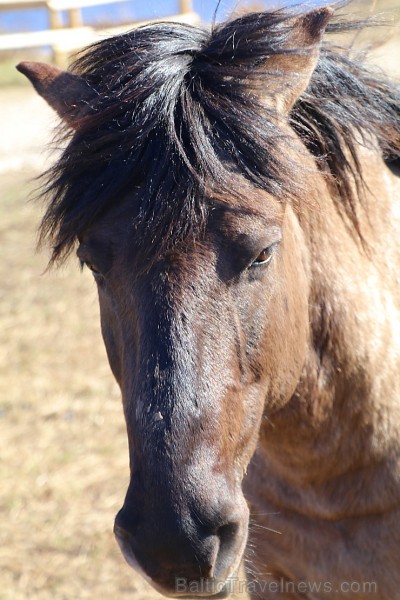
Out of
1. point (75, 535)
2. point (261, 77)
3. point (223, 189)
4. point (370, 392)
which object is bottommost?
point (75, 535)

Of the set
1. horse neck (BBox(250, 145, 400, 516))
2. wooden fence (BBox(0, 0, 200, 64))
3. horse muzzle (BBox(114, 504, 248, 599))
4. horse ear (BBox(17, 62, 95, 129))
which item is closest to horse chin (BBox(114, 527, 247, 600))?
horse muzzle (BBox(114, 504, 248, 599))

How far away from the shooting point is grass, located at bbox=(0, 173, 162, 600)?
3.81 m

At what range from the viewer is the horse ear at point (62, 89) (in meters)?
2.20

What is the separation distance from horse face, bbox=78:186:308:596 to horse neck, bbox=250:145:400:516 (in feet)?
0.66

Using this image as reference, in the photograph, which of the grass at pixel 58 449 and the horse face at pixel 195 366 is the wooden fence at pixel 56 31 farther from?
the horse face at pixel 195 366

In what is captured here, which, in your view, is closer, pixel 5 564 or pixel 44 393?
pixel 5 564

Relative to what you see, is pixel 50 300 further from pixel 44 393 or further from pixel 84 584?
pixel 84 584

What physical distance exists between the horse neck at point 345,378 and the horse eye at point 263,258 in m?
0.33

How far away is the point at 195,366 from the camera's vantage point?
1758mm

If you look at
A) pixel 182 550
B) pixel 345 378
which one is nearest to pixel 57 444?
pixel 345 378

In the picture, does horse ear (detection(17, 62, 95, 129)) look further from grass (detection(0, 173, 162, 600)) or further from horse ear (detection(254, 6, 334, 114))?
grass (detection(0, 173, 162, 600))

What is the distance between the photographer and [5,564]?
3895 mm

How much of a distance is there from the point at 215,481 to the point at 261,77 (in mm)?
1008

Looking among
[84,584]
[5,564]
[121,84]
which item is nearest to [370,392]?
[121,84]
